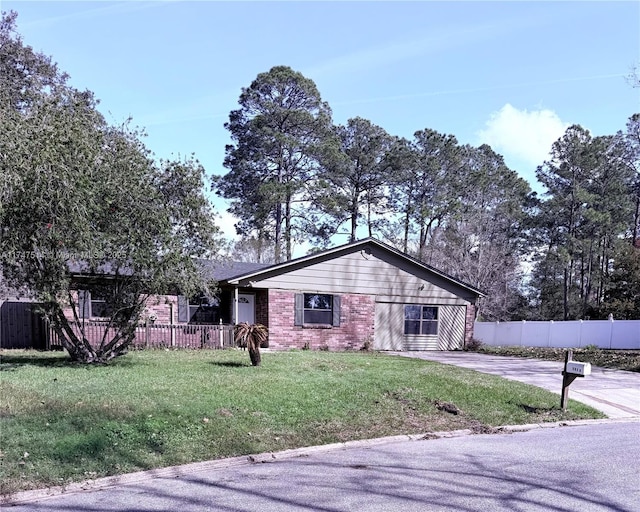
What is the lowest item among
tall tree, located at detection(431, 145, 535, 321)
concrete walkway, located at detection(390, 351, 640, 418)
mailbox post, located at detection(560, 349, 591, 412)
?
concrete walkway, located at detection(390, 351, 640, 418)

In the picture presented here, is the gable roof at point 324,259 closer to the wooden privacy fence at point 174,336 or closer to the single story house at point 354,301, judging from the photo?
the single story house at point 354,301

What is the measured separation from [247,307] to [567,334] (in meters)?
13.1

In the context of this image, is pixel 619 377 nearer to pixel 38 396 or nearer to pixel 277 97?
pixel 38 396

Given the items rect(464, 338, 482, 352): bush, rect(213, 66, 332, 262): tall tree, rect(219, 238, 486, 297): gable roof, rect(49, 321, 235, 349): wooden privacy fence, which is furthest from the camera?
rect(213, 66, 332, 262): tall tree

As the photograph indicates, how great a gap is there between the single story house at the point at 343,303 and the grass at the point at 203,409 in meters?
6.09

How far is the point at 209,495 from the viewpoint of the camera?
4.81 meters

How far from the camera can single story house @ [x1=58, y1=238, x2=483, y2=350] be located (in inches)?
719

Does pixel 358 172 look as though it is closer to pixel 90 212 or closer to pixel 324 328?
pixel 324 328

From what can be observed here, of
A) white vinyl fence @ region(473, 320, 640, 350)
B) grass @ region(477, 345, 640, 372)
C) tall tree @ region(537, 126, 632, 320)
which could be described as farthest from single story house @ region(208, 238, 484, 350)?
tall tree @ region(537, 126, 632, 320)

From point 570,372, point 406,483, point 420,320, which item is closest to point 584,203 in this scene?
point 420,320

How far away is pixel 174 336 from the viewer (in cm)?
1585

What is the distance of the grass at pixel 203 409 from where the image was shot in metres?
5.72

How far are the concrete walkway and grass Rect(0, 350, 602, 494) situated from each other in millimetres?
745

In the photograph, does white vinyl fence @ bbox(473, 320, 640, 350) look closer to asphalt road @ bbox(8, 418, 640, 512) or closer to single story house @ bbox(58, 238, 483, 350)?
single story house @ bbox(58, 238, 483, 350)
